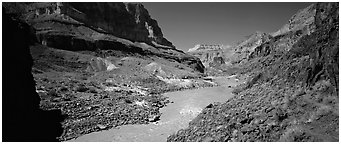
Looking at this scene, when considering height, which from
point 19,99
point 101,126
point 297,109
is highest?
point 19,99

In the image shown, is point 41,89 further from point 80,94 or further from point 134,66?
point 134,66

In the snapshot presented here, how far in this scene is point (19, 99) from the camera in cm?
2594

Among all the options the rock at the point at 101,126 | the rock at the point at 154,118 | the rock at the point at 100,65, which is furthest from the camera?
the rock at the point at 100,65

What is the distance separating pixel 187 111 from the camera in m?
45.3

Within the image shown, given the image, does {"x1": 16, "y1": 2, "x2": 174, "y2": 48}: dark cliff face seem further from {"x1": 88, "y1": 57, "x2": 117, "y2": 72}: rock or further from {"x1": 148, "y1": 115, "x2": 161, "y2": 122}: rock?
{"x1": 148, "y1": 115, "x2": 161, "y2": 122}: rock

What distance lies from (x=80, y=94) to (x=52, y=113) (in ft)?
52.6

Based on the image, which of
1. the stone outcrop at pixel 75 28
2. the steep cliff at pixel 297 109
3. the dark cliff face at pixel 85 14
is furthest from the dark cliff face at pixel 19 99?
the dark cliff face at pixel 85 14

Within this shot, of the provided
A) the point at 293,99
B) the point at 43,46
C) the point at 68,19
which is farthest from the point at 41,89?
the point at 68,19

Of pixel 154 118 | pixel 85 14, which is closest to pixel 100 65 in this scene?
pixel 85 14

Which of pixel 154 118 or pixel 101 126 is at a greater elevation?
pixel 154 118

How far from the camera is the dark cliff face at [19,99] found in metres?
22.6

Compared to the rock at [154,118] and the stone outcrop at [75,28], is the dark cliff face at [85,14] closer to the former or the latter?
the stone outcrop at [75,28]

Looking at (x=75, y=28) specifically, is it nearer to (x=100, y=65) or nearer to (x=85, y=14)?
(x=85, y=14)

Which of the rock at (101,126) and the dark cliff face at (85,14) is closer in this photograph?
the rock at (101,126)
